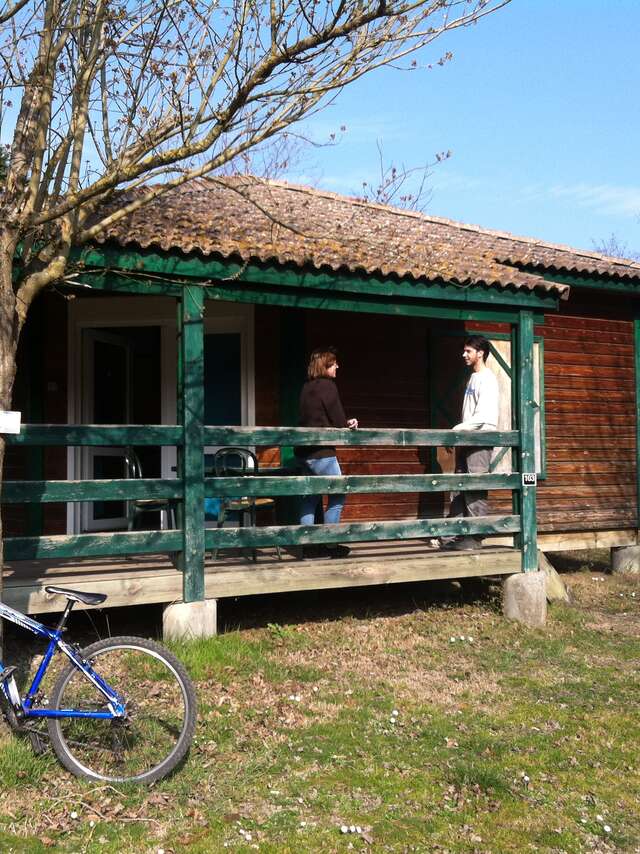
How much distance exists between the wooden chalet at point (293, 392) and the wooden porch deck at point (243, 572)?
19 millimetres

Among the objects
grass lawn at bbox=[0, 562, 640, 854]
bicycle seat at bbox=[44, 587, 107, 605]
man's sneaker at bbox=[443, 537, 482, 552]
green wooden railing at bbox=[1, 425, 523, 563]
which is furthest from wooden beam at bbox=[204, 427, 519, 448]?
bicycle seat at bbox=[44, 587, 107, 605]

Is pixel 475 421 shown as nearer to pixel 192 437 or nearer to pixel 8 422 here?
pixel 192 437

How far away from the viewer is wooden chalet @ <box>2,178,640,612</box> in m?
6.28

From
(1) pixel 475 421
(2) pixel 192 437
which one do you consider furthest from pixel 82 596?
(1) pixel 475 421

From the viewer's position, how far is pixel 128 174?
187 inches

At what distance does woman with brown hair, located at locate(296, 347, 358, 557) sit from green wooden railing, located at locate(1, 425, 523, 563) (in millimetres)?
175

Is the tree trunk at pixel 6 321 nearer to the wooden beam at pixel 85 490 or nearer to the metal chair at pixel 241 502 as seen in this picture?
the wooden beam at pixel 85 490

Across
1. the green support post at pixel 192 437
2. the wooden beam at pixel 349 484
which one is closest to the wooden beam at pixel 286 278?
the green support post at pixel 192 437

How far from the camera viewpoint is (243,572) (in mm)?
6621

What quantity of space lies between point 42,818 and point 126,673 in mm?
789

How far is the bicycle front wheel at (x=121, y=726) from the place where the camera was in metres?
4.11

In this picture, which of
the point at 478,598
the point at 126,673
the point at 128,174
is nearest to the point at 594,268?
the point at 478,598

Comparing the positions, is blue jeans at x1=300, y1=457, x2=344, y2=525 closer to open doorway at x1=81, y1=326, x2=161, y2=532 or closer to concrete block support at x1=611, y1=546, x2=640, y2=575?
open doorway at x1=81, y1=326, x2=161, y2=532

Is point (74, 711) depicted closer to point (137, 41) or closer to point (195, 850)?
point (195, 850)
